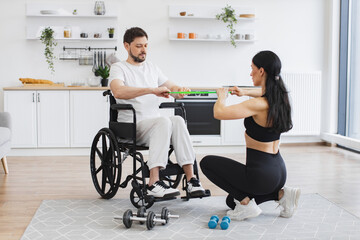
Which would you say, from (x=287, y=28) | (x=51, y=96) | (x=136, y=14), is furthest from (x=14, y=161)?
(x=287, y=28)

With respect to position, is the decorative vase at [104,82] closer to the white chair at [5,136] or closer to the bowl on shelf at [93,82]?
the bowl on shelf at [93,82]

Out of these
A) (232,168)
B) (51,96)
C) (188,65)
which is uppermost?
(188,65)

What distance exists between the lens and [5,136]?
3832 mm

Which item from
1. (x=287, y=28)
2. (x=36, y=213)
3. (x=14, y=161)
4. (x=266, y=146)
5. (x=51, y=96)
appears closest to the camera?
(x=266, y=146)

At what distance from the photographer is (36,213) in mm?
2850

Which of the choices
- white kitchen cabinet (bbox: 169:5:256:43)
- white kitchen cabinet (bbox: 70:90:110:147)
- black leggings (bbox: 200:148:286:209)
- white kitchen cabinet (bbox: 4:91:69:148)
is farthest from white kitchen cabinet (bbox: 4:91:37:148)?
black leggings (bbox: 200:148:286:209)

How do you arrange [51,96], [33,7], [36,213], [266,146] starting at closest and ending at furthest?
1. [266,146]
2. [36,213]
3. [51,96]
4. [33,7]

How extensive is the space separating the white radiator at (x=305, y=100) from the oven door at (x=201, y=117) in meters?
1.10

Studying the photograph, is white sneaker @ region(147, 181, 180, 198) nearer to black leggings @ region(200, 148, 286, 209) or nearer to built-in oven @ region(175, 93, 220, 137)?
black leggings @ region(200, 148, 286, 209)

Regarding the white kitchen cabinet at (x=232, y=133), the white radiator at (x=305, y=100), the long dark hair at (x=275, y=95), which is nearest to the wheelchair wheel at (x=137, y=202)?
the long dark hair at (x=275, y=95)

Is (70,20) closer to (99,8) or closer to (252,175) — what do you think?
(99,8)

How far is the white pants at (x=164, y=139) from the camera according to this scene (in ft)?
9.20

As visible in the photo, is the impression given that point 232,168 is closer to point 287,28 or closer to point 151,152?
point 151,152

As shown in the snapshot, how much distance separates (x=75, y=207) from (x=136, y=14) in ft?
10.6
